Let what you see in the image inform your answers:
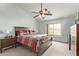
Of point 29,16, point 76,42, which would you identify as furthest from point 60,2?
point 76,42

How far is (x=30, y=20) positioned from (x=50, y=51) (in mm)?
771

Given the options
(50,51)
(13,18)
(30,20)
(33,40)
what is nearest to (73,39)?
(50,51)

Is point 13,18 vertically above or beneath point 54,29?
above

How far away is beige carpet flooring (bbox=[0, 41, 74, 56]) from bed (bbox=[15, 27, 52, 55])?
85 millimetres

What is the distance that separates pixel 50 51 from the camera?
215 centimetres

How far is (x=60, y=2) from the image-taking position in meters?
2.10

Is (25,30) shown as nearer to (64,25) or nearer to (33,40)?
(33,40)

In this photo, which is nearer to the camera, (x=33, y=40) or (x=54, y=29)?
(x=33, y=40)

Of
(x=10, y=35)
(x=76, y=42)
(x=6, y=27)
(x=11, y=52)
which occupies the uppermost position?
(x=6, y=27)

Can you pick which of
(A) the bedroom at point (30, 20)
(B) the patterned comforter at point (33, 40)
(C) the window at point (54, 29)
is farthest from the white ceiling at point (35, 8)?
(B) the patterned comforter at point (33, 40)

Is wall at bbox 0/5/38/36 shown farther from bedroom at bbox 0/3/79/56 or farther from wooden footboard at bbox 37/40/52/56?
wooden footboard at bbox 37/40/52/56

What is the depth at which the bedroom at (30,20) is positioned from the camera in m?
2.09

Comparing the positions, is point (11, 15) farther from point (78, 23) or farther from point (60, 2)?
point (78, 23)

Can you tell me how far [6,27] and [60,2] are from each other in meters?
1.22
